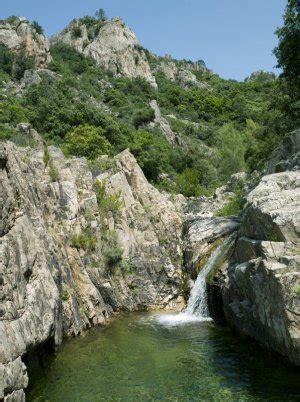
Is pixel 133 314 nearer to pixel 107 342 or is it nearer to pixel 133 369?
pixel 107 342

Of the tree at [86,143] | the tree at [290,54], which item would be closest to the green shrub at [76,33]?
the tree at [86,143]

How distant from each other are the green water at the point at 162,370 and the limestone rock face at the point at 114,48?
8946 centimetres

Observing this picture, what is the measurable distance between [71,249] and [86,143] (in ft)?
81.6

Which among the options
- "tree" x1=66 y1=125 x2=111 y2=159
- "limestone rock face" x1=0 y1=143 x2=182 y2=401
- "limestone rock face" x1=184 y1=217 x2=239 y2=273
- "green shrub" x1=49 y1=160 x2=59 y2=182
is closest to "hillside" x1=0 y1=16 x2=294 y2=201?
"tree" x1=66 y1=125 x2=111 y2=159

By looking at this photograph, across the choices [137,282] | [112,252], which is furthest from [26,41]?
[137,282]

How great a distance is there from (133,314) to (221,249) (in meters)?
5.70

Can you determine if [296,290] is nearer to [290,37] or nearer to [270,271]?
[270,271]

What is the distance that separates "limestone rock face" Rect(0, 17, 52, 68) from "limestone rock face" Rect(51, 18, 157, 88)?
65.0 feet

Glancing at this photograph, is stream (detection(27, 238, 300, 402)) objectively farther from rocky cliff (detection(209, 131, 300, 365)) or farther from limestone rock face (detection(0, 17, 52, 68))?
limestone rock face (detection(0, 17, 52, 68))

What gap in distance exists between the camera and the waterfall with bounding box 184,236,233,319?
75.3 ft

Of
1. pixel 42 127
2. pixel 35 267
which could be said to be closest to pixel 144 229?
pixel 35 267

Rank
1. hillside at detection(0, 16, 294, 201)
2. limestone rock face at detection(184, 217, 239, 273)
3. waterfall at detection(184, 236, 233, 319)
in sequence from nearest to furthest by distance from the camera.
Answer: waterfall at detection(184, 236, 233, 319) < limestone rock face at detection(184, 217, 239, 273) < hillside at detection(0, 16, 294, 201)

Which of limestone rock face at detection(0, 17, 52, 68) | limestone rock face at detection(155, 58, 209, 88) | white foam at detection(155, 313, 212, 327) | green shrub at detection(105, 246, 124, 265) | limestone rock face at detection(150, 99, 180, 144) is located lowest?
white foam at detection(155, 313, 212, 327)

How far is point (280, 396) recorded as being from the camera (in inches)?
488
